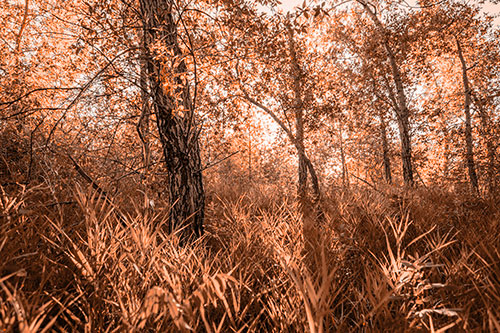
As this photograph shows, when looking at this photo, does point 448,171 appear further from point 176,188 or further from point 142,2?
point 142,2

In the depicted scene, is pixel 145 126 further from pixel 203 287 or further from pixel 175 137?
pixel 203 287

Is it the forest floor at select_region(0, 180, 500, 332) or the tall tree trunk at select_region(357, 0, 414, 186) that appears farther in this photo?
the tall tree trunk at select_region(357, 0, 414, 186)

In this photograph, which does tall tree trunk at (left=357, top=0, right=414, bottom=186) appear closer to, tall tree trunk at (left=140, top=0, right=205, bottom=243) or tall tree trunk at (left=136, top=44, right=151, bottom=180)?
tall tree trunk at (left=140, top=0, right=205, bottom=243)

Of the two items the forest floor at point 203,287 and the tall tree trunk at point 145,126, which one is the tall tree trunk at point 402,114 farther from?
the tall tree trunk at point 145,126

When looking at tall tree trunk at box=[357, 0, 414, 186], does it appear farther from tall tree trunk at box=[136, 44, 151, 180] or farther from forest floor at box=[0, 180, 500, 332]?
tall tree trunk at box=[136, 44, 151, 180]

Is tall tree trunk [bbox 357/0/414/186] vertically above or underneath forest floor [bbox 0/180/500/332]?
above

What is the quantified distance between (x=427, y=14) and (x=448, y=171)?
4.11m

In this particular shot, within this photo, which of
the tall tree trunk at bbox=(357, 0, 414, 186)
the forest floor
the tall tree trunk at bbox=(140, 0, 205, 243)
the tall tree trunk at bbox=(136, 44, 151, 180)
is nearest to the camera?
the forest floor

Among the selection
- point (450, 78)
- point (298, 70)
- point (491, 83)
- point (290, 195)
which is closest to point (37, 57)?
point (298, 70)

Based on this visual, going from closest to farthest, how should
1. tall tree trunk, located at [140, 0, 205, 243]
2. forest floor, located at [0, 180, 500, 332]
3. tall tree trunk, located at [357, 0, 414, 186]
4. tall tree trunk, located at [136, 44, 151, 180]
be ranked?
1. forest floor, located at [0, 180, 500, 332]
2. tall tree trunk, located at [136, 44, 151, 180]
3. tall tree trunk, located at [140, 0, 205, 243]
4. tall tree trunk, located at [357, 0, 414, 186]

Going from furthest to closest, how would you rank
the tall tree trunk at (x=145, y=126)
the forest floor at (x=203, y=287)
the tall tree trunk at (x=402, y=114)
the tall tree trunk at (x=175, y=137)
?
the tall tree trunk at (x=402, y=114), the tall tree trunk at (x=175, y=137), the tall tree trunk at (x=145, y=126), the forest floor at (x=203, y=287)

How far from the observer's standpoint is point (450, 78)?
13.4 meters

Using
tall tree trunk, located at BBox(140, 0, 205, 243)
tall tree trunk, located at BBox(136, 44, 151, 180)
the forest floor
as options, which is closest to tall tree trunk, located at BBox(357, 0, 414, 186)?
the forest floor

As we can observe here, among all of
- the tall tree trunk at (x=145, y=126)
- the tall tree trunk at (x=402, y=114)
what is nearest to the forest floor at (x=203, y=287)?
the tall tree trunk at (x=145, y=126)
